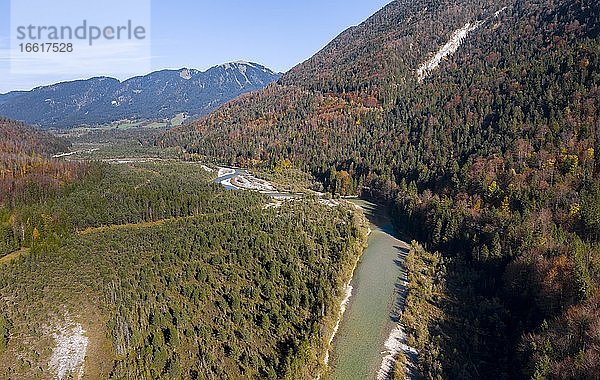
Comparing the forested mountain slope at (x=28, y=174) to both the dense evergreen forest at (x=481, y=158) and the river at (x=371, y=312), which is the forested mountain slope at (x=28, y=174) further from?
the river at (x=371, y=312)

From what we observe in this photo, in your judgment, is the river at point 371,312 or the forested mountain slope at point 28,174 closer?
the river at point 371,312

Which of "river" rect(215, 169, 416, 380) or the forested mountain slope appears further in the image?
the forested mountain slope

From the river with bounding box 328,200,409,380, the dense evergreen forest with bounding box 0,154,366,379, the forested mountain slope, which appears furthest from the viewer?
the forested mountain slope

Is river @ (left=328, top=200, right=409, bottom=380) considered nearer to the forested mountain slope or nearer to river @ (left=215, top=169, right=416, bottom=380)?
river @ (left=215, top=169, right=416, bottom=380)

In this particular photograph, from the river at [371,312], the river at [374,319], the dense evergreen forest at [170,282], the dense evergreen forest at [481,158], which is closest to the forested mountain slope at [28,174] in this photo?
the dense evergreen forest at [170,282]

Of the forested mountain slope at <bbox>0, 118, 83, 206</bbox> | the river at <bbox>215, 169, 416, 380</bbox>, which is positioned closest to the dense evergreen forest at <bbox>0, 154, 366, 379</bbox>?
the forested mountain slope at <bbox>0, 118, 83, 206</bbox>

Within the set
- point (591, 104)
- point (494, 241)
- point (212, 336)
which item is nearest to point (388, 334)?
point (212, 336)
